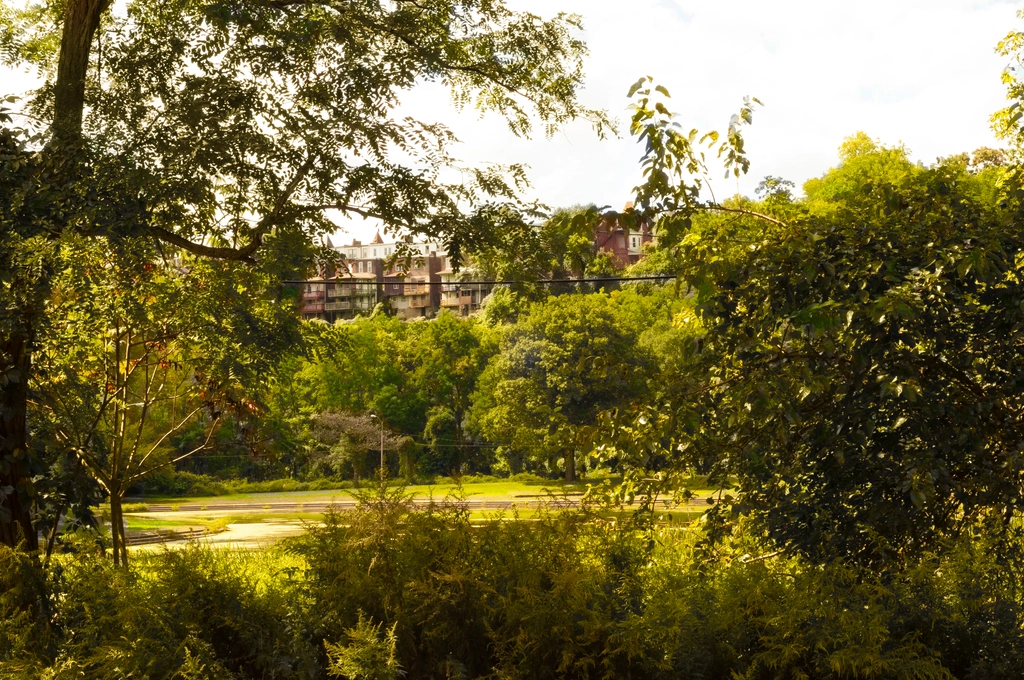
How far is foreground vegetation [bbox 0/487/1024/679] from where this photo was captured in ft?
12.4

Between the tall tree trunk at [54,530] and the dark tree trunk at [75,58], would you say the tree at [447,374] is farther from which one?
the dark tree trunk at [75,58]

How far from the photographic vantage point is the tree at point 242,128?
5.14 metres

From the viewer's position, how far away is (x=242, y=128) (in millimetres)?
5719

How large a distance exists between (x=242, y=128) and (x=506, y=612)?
10.9 feet

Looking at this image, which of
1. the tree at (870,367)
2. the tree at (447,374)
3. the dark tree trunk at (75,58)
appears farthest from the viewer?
the tree at (447,374)

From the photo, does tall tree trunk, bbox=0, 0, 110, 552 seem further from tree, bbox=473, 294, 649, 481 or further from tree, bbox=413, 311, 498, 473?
tree, bbox=413, 311, 498, 473

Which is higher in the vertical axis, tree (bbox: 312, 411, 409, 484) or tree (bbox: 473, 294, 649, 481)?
tree (bbox: 473, 294, 649, 481)

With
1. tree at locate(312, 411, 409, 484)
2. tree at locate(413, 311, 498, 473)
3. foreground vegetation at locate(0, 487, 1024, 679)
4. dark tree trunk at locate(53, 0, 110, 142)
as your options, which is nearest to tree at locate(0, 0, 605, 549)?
dark tree trunk at locate(53, 0, 110, 142)

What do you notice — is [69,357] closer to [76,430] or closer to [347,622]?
[76,430]

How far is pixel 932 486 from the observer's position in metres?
3.88

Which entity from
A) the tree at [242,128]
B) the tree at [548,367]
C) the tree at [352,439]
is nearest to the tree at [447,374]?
the tree at [548,367]

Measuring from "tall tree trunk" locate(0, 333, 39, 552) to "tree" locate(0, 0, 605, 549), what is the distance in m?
0.01

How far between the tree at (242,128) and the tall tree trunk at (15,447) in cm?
1

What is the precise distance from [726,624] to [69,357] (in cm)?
466
